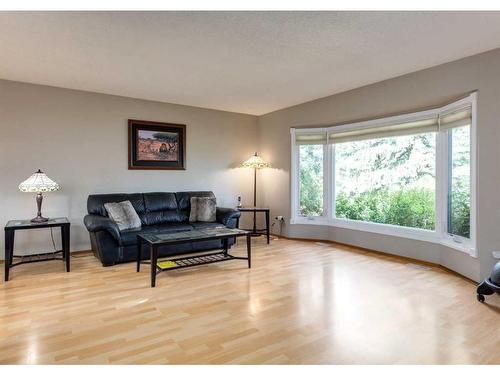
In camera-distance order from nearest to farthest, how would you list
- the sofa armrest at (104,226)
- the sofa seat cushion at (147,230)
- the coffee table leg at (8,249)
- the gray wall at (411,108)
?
1. the gray wall at (411,108)
2. the coffee table leg at (8,249)
3. the sofa armrest at (104,226)
4. the sofa seat cushion at (147,230)

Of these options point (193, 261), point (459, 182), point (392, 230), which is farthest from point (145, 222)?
point (459, 182)

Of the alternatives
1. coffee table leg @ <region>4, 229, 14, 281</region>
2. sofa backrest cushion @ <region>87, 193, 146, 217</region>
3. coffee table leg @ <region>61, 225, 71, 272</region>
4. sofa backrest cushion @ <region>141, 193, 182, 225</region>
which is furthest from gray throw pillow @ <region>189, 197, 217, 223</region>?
coffee table leg @ <region>4, 229, 14, 281</region>

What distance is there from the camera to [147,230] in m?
4.15

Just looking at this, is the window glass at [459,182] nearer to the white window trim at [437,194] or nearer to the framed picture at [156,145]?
the white window trim at [437,194]

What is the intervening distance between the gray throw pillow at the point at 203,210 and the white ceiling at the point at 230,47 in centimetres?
170

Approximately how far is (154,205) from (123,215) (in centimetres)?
67

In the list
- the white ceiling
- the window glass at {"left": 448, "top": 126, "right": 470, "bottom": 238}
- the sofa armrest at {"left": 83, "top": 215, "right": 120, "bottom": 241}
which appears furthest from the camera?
the sofa armrest at {"left": 83, "top": 215, "right": 120, "bottom": 241}

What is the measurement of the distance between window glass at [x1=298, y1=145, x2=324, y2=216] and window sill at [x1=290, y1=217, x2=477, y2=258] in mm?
154

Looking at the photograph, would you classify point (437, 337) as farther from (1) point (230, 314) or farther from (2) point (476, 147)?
(2) point (476, 147)

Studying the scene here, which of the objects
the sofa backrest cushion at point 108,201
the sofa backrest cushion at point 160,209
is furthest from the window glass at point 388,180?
the sofa backrest cushion at point 108,201

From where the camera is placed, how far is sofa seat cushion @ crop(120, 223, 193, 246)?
3.95 metres

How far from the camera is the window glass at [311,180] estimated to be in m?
5.35

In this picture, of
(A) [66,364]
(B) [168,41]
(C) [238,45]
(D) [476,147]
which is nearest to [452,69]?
(D) [476,147]

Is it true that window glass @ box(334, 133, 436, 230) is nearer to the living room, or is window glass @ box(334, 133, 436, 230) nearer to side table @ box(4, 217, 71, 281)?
the living room
